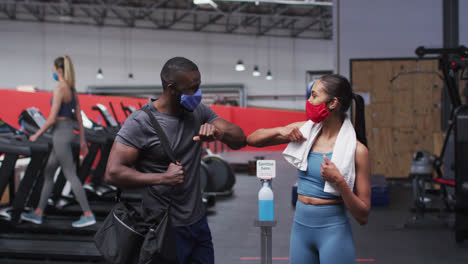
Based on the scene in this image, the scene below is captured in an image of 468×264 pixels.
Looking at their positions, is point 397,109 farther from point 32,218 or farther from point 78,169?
point 32,218

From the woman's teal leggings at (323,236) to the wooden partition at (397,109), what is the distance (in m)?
6.24

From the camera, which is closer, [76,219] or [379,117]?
[76,219]

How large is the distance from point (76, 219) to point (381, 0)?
634 cm

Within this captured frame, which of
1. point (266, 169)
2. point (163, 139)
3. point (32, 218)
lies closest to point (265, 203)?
point (266, 169)

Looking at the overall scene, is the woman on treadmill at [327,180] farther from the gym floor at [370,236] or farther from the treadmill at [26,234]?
the treadmill at [26,234]

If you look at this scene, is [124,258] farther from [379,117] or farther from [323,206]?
[379,117]

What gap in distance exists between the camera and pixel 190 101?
5.07 ft

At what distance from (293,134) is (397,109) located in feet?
21.5

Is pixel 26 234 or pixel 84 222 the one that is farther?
pixel 84 222

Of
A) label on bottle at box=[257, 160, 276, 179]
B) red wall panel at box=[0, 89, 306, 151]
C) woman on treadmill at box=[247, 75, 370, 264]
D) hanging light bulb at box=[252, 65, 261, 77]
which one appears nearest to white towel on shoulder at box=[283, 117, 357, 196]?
woman on treadmill at box=[247, 75, 370, 264]

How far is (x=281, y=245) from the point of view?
362 cm

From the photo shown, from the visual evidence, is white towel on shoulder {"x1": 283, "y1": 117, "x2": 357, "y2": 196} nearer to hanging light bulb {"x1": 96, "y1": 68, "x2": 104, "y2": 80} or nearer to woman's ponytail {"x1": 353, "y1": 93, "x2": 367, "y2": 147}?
woman's ponytail {"x1": 353, "y1": 93, "x2": 367, "y2": 147}

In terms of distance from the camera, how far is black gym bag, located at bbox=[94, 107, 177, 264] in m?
1.44

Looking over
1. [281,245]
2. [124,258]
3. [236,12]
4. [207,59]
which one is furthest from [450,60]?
[207,59]
